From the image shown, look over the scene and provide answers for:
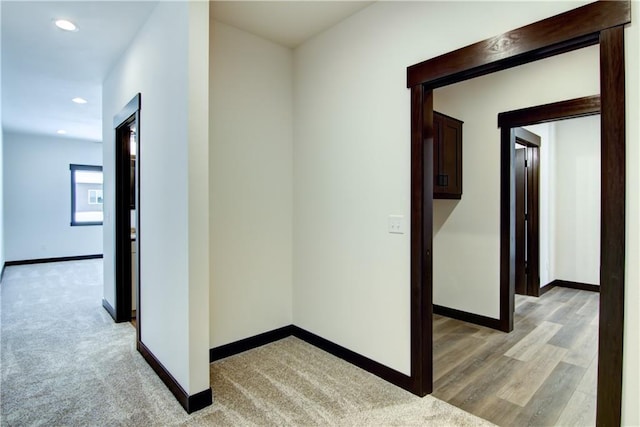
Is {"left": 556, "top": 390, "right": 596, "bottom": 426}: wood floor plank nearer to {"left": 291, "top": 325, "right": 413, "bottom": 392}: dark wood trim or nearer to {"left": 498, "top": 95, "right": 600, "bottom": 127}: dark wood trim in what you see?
{"left": 291, "top": 325, "right": 413, "bottom": 392}: dark wood trim

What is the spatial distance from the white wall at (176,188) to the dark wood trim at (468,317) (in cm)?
281

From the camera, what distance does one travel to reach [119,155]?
3.58 meters

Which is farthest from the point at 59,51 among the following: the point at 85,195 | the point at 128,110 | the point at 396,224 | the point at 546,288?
the point at 546,288

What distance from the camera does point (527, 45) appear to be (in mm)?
1743

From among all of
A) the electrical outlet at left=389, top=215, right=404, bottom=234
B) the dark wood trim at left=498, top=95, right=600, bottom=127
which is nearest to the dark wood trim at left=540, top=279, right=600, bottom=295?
the dark wood trim at left=498, top=95, right=600, bottom=127

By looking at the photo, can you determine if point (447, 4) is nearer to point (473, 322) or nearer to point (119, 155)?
point (473, 322)

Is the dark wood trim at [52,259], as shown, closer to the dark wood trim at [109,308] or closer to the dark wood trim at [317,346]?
the dark wood trim at [109,308]

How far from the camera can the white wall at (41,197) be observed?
22.6 ft

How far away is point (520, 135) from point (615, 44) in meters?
3.07

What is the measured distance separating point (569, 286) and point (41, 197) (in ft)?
32.8

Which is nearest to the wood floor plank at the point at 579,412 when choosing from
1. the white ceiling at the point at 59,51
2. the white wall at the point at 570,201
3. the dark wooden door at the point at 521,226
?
the dark wooden door at the point at 521,226

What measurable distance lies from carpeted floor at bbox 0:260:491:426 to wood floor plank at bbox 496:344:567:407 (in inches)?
17.8

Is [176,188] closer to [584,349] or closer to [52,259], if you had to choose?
[584,349]

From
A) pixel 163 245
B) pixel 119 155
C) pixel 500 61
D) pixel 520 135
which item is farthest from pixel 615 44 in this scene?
pixel 119 155
